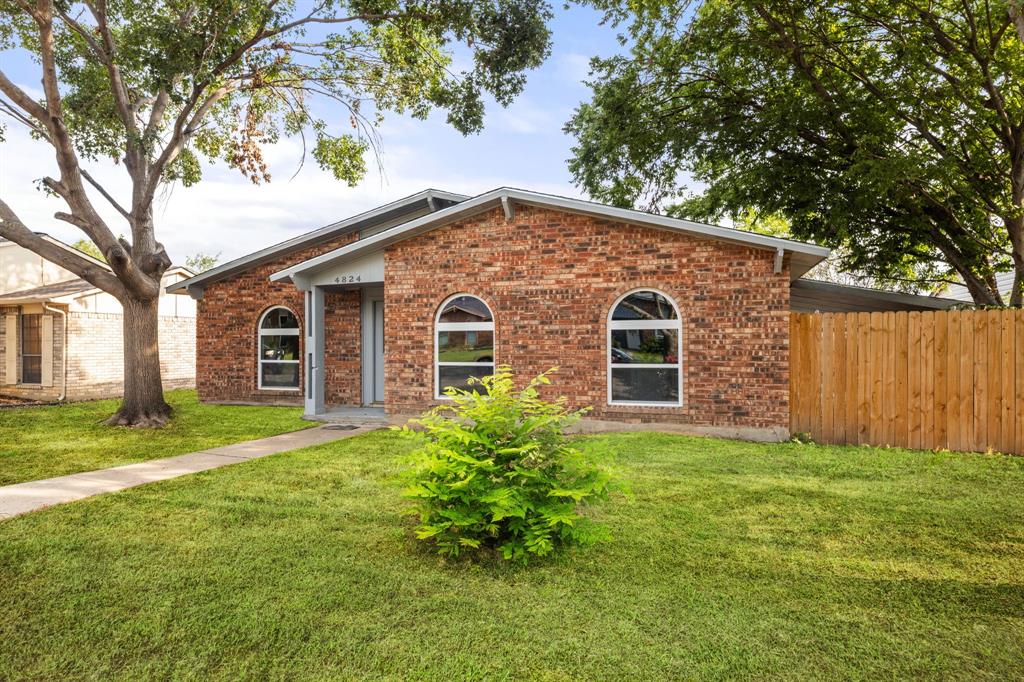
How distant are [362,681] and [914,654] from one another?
2.95 meters

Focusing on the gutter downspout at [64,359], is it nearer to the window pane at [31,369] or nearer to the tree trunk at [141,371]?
the window pane at [31,369]

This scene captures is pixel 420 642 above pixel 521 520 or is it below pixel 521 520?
below

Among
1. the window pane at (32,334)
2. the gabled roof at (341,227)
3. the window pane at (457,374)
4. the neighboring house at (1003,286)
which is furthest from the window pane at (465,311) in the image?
the neighboring house at (1003,286)

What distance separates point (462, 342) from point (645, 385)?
11.5 ft

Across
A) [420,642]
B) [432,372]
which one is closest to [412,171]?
[432,372]

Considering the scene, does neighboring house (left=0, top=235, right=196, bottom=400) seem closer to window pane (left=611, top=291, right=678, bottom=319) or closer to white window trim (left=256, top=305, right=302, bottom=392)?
white window trim (left=256, top=305, right=302, bottom=392)

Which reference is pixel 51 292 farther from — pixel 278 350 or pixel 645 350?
pixel 645 350

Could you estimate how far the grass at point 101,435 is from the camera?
8414mm

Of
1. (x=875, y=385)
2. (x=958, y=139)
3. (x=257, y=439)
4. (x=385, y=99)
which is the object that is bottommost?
(x=257, y=439)

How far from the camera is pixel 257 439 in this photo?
33.8ft

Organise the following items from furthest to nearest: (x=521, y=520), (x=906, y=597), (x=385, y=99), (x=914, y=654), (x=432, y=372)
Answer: (x=385, y=99) < (x=432, y=372) < (x=521, y=520) < (x=906, y=597) < (x=914, y=654)

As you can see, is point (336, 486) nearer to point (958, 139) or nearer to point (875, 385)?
point (875, 385)

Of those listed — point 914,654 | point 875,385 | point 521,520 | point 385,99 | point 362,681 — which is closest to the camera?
point 362,681

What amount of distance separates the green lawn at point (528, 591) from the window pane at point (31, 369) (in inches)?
581
